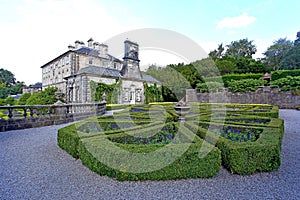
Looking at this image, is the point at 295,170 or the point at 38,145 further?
the point at 38,145

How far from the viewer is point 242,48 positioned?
134 ft

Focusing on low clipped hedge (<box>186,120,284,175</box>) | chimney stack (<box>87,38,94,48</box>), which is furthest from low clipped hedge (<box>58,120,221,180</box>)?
chimney stack (<box>87,38,94,48</box>)

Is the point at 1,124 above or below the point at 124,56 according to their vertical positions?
below

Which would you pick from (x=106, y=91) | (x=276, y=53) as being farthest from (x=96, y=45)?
(x=276, y=53)

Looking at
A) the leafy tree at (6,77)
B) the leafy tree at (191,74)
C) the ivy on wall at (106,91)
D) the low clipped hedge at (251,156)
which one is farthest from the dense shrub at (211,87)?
the leafy tree at (6,77)

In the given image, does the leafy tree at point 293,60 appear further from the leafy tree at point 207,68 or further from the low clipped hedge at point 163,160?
the low clipped hedge at point 163,160

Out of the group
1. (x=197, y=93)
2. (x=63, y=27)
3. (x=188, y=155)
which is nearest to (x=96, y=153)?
(x=188, y=155)

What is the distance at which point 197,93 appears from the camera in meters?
23.8

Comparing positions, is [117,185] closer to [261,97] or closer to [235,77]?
[261,97]

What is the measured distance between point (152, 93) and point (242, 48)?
99.3 feet

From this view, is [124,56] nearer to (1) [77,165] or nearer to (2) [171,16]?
(2) [171,16]

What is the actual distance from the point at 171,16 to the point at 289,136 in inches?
314

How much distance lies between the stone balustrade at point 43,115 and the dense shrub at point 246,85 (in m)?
16.6

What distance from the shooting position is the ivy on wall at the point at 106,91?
58.0 ft
